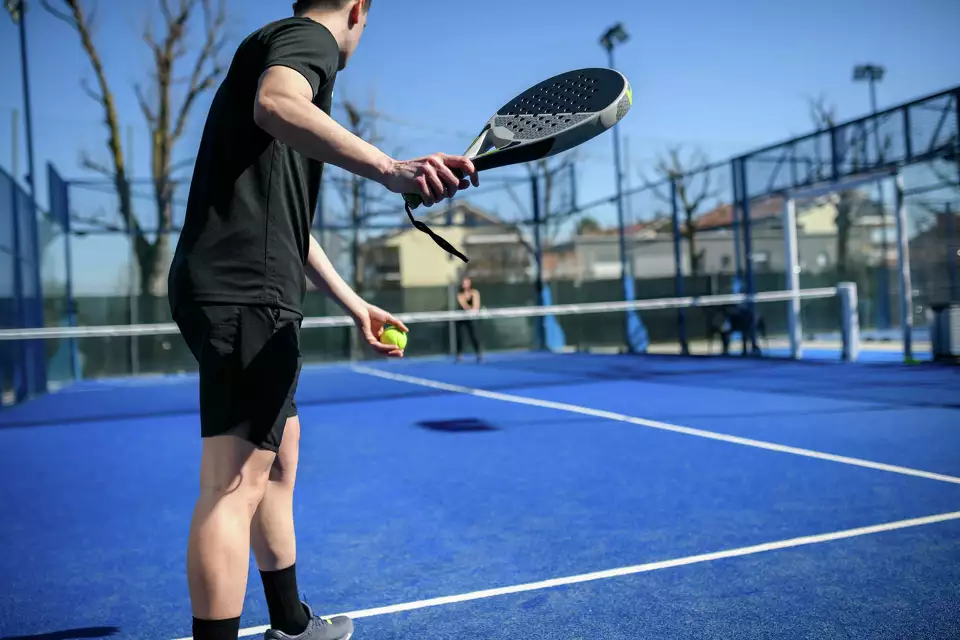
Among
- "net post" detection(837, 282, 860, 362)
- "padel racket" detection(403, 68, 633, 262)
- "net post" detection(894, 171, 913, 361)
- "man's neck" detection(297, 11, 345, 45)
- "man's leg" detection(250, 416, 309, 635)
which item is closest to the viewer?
"padel racket" detection(403, 68, 633, 262)

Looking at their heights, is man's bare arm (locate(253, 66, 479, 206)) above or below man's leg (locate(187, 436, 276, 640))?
above

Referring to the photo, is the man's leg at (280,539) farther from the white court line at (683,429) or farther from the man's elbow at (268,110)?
the white court line at (683,429)

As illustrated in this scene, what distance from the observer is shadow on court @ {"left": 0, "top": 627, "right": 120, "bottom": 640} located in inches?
92.9

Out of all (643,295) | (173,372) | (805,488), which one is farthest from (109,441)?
(643,295)

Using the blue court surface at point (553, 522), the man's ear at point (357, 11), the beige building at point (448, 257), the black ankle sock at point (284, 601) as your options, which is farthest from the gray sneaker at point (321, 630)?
the beige building at point (448, 257)

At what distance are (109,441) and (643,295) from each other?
14999 mm

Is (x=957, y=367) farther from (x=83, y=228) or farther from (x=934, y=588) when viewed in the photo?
(x=83, y=228)

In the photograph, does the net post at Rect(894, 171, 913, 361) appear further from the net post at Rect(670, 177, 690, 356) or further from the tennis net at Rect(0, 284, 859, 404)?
the net post at Rect(670, 177, 690, 356)

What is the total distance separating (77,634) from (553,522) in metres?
1.85

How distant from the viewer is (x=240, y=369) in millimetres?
1617

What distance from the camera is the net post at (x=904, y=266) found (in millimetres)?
11391

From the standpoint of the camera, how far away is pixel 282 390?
168 centimetres

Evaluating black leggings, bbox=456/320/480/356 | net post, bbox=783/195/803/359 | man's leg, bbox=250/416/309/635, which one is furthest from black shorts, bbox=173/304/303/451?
black leggings, bbox=456/320/480/356

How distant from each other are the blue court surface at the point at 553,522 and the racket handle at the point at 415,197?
1.32 meters
